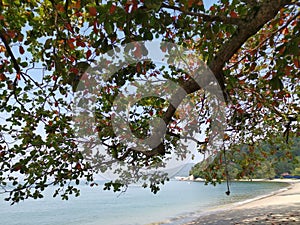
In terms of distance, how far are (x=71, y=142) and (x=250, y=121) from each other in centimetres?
409

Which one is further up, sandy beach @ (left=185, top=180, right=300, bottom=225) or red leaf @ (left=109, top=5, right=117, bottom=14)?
red leaf @ (left=109, top=5, right=117, bottom=14)

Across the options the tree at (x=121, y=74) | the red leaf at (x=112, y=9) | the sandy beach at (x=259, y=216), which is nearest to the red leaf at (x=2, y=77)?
the tree at (x=121, y=74)

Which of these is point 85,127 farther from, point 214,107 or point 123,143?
point 214,107

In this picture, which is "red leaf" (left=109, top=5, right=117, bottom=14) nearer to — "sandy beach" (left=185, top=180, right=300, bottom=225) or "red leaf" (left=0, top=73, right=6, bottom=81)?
"red leaf" (left=0, top=73, right=6, bottom=81)

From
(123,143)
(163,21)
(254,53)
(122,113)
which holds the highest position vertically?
(254,53)

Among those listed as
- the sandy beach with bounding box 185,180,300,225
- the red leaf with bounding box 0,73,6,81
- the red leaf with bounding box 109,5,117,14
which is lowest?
the sandy beach with bounding box 185,180,300,225

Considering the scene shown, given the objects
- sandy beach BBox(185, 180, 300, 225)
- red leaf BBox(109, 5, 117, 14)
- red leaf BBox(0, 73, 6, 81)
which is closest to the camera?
red leaf BBox(109, 5, 117, 14)

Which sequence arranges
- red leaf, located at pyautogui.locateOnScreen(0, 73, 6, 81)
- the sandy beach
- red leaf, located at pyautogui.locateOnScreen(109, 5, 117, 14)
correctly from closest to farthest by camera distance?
red leaf, located at pyautogui.locateOnScreen(109, 5, 117, 14) < red leaf, located at pyautogui.locateOnScreen(0, 73, 6, 81) < the sandy beach

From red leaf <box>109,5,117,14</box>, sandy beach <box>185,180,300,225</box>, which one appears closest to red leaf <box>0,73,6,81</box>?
red leaf <box>109,5,117,14</box>

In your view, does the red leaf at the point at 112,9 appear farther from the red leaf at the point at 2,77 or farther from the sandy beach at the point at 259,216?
the sandy beach at the point at 259,216

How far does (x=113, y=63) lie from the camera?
13.6 feet

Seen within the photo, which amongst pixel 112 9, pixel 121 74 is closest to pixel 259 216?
pixel 121 74

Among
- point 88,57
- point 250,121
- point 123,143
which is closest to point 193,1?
point 88,57

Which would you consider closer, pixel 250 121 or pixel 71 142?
pixel 71 142
